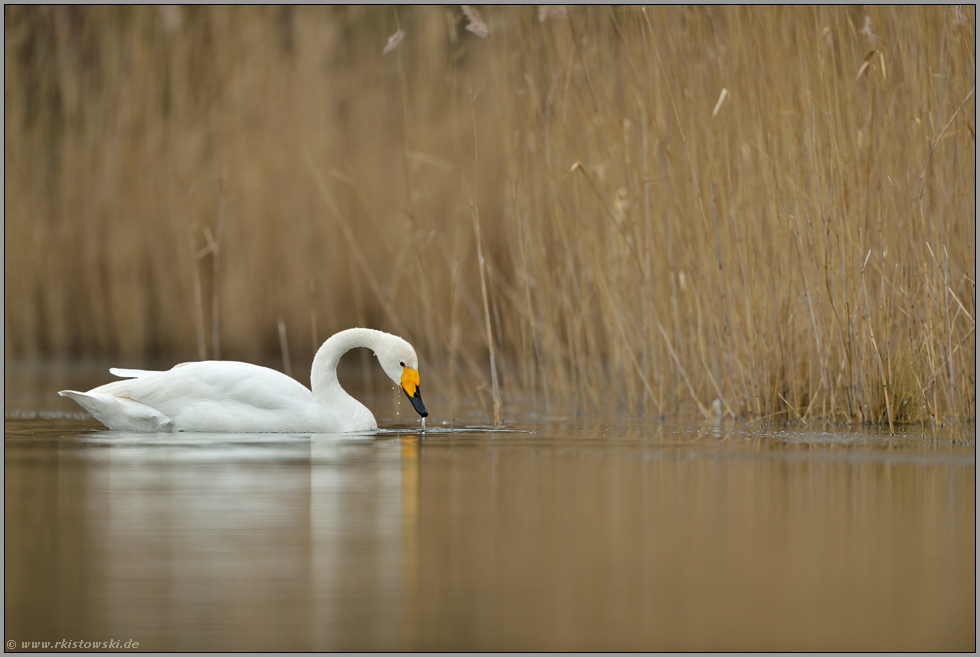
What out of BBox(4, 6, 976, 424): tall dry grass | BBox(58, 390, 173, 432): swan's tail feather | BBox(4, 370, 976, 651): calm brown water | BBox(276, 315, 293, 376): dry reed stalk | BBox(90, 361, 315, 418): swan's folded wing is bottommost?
BBox(4, 370, 976, 651): calm brown water

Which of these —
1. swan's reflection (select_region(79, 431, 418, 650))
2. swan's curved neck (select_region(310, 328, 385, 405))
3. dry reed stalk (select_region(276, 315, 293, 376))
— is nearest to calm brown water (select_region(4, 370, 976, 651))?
swan's reflection (select_region(79, 431, 418, 650))

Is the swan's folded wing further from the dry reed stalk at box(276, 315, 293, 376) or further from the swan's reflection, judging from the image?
the dry reed stalk at box(276, 315, 293, 376)

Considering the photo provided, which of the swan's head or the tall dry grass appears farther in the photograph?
the swan's head

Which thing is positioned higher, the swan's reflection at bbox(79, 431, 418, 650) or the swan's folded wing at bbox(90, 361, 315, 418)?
the swan's folded wing at bbox(90, 361, 315, 418)

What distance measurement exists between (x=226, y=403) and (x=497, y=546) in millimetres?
3057

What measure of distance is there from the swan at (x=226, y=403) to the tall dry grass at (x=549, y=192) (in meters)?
0.81

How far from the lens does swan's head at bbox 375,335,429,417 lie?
6.21 m

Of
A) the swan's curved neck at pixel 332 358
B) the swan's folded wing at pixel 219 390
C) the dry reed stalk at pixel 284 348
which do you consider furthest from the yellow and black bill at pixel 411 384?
the dry reed stalk at pixel 284 348

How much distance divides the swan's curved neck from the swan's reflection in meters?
0.97

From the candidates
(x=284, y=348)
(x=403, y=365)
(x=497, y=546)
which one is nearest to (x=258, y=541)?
(x=497, y=546)

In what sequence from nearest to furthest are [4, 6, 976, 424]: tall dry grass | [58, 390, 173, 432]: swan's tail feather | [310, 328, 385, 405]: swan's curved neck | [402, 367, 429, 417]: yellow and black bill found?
[4, 6, 976, 424]: tall dry grass → [58, 390, 173, 432]: swan's tail feather → [402, 367, 429, 417]: yellow and black bill → [310, 328, 385, 405]: swan's curved neck

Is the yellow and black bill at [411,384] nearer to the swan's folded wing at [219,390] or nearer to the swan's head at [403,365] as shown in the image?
the swan's head at [403,365]

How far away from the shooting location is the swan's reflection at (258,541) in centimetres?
263

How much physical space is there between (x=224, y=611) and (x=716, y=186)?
164 inches
